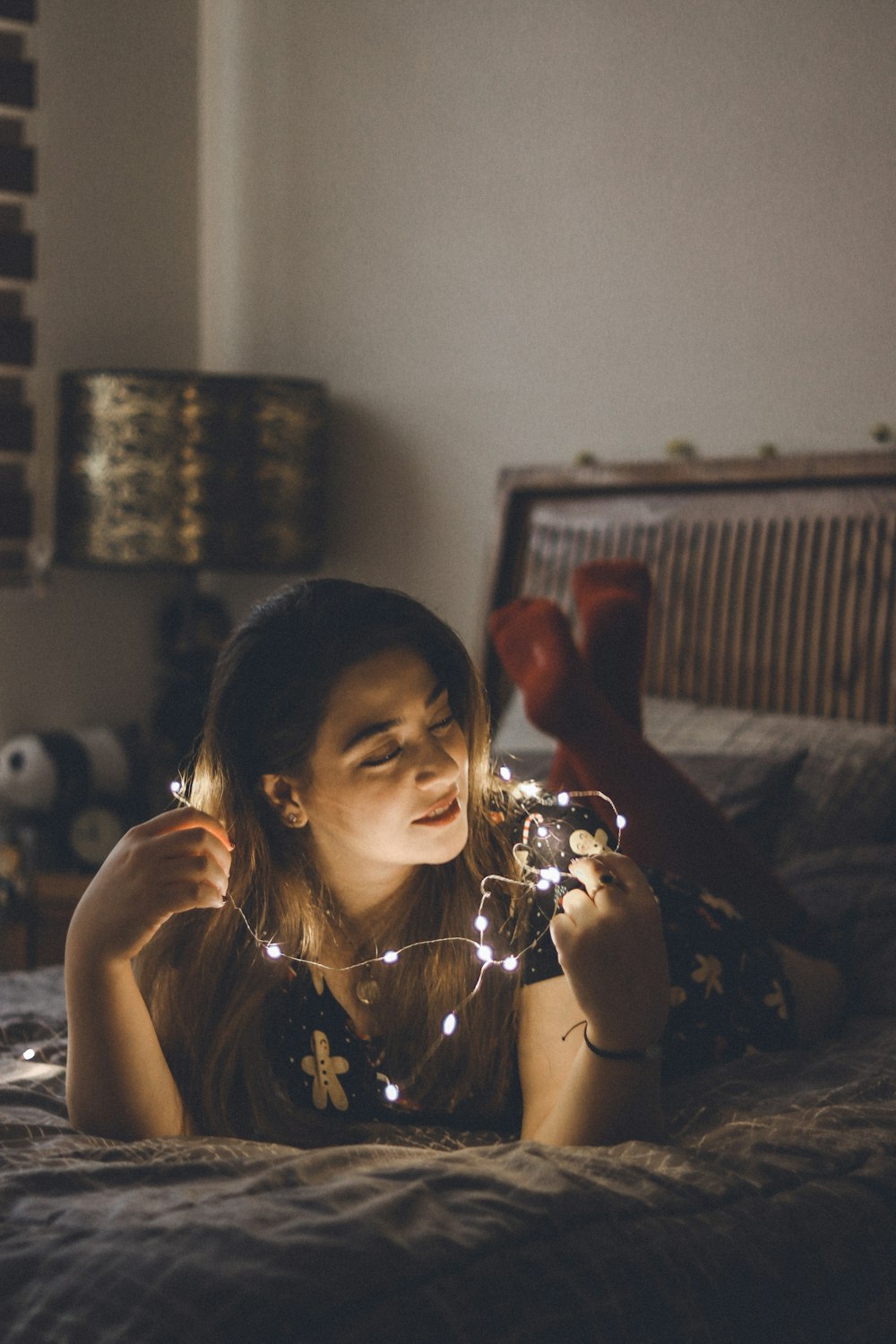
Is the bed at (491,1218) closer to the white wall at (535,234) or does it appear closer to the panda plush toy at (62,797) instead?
the white wall at (535,234)

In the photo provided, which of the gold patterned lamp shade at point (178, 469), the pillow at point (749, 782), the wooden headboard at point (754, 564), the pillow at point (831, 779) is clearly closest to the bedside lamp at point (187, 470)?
the gold patterned lamp shade at point (178, 469)

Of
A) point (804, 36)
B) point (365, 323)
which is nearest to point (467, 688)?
point (804, 36)

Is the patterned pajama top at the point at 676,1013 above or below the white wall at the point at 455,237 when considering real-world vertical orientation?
below

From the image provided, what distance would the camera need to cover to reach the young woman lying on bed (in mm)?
1088

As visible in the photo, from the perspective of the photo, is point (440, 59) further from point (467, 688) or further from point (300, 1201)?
point (300, 1201)

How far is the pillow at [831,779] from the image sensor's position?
195 cm

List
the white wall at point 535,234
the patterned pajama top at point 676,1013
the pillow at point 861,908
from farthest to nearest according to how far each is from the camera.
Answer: the white wall at point 535,234, the pillow at point 861,908, the patterned pajama top at point 676,1013

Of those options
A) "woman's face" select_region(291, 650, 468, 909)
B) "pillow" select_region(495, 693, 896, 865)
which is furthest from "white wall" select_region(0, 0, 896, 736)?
"woman's face" select_region(291, 650, 468, 909)

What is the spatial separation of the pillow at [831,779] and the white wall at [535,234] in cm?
55

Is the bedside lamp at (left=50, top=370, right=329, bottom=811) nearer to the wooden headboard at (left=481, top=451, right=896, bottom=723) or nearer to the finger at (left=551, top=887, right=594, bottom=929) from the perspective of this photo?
the wooden headboard at (left=481, top=451, right=896, bottom=723)

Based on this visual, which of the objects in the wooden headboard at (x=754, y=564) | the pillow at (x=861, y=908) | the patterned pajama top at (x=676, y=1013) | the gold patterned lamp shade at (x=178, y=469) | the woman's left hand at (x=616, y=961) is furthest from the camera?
the gold patterned lamp shade at (x=178, y=469)

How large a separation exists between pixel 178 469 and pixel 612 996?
207cm

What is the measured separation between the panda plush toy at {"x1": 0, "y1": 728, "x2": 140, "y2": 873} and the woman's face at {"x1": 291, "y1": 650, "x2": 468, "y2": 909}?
1856mm

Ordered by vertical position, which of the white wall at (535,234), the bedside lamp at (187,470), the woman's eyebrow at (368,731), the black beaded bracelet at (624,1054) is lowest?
the black beaded bracelet at (624,1054)
